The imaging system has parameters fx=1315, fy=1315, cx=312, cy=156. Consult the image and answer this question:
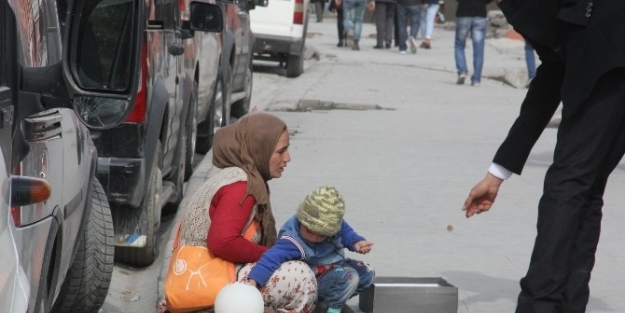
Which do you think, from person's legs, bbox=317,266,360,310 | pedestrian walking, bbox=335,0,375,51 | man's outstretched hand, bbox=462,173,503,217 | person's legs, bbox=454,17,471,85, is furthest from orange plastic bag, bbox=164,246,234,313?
pedestrian walking, bbox=335,0,375,51

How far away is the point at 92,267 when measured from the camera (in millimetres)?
5961

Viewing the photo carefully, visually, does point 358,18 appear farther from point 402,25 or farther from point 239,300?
point 239,300

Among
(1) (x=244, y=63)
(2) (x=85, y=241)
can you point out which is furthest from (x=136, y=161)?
(1) (x=244, y=63)

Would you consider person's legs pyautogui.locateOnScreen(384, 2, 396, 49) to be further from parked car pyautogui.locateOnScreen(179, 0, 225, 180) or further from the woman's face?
the woman's face

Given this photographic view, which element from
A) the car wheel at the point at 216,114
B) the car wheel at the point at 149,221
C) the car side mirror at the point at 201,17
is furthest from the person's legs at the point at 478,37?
the car wheel at the point at 149,221

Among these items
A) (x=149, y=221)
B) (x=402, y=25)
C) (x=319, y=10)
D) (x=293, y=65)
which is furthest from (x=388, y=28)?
(x=149, y=221)

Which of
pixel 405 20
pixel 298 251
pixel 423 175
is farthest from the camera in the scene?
pixel 405 20

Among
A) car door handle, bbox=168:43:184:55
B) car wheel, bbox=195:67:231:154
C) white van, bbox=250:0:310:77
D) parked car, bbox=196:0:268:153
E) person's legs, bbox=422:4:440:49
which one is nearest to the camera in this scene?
car door handle, bbox=168:43:184:55

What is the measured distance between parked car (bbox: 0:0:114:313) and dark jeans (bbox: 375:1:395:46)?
87.1 ft

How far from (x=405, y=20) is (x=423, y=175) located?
69.8 ft

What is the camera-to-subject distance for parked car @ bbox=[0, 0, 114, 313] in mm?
3422

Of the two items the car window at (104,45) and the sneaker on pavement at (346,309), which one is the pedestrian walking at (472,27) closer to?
the sneaker on pavement at (346,309)

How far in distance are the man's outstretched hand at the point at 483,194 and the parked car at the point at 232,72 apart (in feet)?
21.4

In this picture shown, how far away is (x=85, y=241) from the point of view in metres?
5.93
